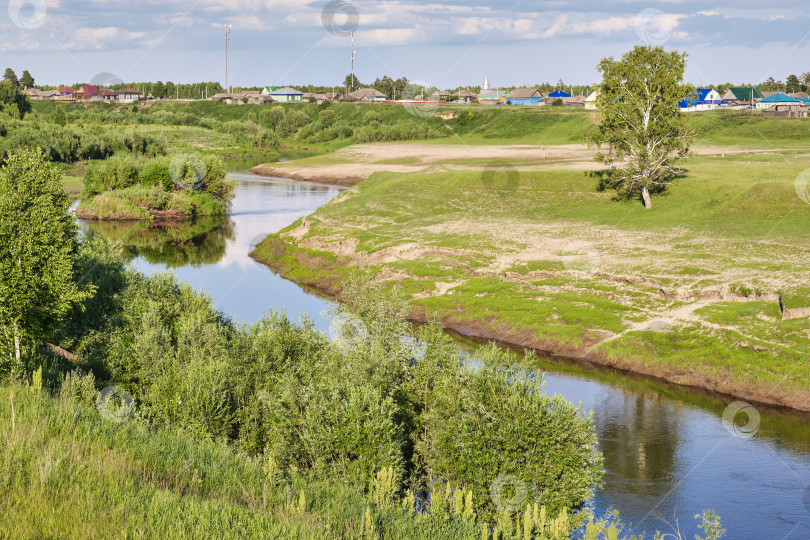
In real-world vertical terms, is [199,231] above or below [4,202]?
below

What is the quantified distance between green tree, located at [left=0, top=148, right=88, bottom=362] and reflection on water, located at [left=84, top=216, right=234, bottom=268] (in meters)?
55.4

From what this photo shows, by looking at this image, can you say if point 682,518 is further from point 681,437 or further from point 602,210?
point 602,210

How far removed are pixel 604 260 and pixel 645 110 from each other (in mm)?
21052

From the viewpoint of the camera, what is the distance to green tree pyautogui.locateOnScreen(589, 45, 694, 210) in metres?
80.4

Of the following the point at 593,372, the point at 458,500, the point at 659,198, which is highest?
the point at 659,198

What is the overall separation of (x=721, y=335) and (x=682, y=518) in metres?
24.6

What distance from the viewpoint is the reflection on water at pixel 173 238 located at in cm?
9162

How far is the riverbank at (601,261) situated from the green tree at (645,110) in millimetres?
5216

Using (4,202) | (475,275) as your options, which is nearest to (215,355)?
(4,202)

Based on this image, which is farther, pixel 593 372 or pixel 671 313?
pixel 671 313

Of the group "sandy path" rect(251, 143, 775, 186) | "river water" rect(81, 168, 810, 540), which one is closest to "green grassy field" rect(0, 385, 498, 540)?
"river water" rect(81, 168, 810, 540)

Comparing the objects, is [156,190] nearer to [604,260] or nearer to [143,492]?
[604,260]

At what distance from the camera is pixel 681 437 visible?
1678 inches

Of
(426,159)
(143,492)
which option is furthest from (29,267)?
(426,159)
